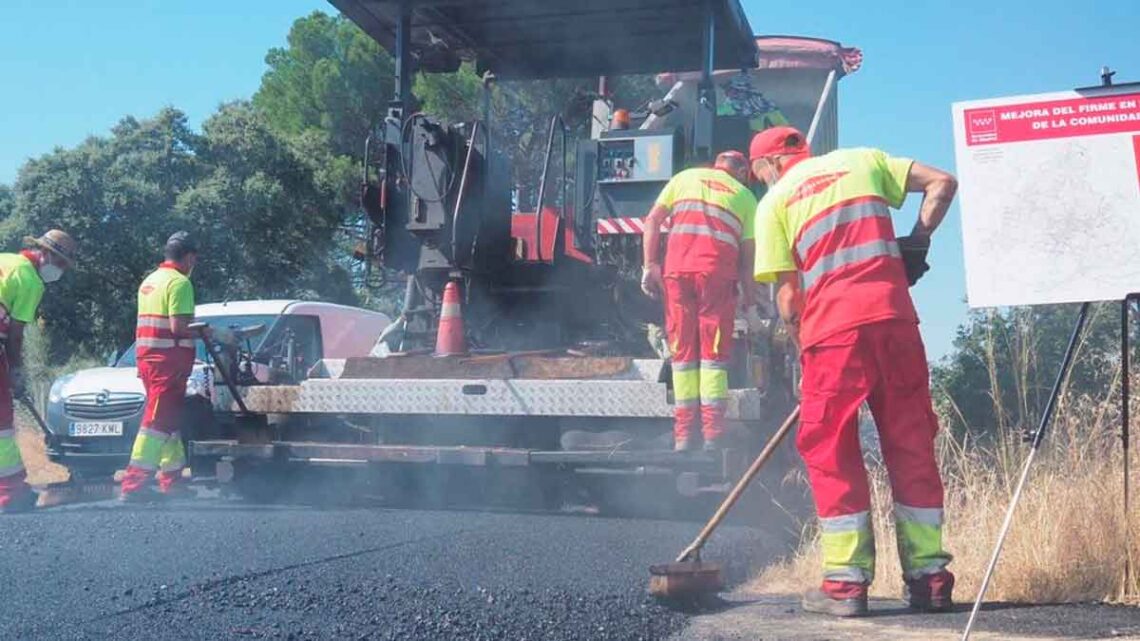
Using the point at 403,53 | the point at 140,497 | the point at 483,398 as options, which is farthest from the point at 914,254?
the point at 140,497

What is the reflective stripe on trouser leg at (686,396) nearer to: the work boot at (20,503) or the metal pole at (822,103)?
the work boot at (20,503)

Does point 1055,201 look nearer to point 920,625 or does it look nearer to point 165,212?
point 920,625

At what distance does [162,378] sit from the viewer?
7.28 metres

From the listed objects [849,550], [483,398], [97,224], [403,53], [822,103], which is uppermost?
[97,224]

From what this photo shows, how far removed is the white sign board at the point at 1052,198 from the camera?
3979 millimetres

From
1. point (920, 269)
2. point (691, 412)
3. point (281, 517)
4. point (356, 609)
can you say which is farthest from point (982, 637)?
point (281, 517)

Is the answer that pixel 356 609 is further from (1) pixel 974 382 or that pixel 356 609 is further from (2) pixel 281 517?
(1) pixel 974 382

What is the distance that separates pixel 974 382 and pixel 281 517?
440 cm

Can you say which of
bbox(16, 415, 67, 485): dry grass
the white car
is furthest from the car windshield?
bbox(16, 415, 67, 485): dry grass

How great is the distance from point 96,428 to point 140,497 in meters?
2.56

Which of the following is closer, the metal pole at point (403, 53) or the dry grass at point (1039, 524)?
the dry grass at point (1039, 524)

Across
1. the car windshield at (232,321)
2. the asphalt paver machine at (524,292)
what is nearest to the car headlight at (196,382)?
the car windshield at (232,321)

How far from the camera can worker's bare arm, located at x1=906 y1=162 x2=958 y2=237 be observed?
3939 mm

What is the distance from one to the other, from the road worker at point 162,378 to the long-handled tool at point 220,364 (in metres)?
0.17
